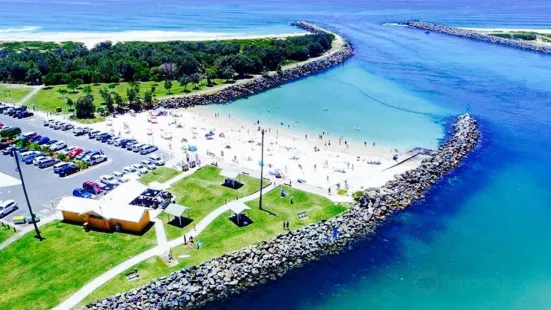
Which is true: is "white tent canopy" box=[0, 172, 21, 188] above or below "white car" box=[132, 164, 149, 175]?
above

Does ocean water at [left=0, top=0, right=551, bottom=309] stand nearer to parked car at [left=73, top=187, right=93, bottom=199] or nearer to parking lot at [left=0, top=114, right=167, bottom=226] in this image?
parked car at [left=73, top=187, right=93, bottom=199]

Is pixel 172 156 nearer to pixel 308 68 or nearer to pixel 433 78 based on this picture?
pixel 308 68

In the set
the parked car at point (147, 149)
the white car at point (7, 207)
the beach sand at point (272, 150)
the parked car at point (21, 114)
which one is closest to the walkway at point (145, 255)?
the beach sand at point (272, 150)

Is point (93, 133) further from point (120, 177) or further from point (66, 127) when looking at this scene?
point (120, 177)

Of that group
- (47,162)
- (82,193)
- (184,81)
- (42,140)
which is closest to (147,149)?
(47,162)

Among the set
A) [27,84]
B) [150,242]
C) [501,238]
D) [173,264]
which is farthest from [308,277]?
[27,84]

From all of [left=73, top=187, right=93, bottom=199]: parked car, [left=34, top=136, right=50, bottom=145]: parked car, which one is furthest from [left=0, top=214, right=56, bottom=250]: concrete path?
[left=34, top=136, right=50, bottom=145]: parked car

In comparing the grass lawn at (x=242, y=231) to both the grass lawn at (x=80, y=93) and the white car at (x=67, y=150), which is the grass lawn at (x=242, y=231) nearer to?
the white car at (x=67, y=150)
